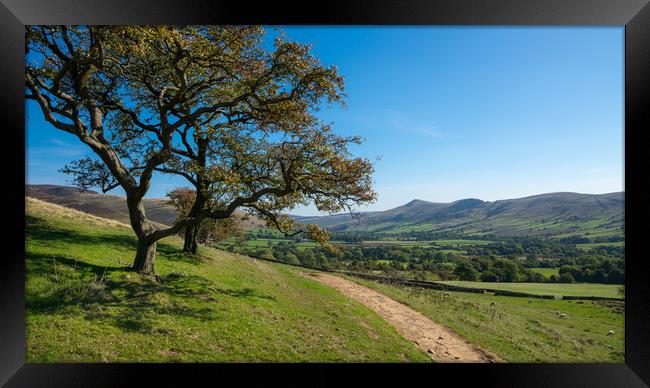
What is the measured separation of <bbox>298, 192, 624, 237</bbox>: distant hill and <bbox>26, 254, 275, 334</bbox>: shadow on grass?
334 centimetres

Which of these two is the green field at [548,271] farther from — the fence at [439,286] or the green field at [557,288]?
the fence at [439,286]

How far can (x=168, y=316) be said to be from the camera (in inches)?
227

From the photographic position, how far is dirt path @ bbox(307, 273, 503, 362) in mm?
6070

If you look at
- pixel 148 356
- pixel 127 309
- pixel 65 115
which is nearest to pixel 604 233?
pixel 148 356

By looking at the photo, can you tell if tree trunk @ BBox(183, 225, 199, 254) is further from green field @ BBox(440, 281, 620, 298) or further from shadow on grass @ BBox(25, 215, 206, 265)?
green field @ BBox(440, 281, 620, 298)

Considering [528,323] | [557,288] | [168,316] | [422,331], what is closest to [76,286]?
[168,316]

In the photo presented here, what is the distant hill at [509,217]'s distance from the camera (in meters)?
8.70

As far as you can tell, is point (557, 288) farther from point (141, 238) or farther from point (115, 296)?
point (141, 238)

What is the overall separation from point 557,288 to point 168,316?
40.0ft

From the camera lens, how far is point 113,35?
18.7ft

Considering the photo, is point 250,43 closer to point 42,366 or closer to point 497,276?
point 42,366

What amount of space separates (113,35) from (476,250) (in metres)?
13.1

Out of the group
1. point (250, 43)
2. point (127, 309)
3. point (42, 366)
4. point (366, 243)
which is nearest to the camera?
point (42, 366)
